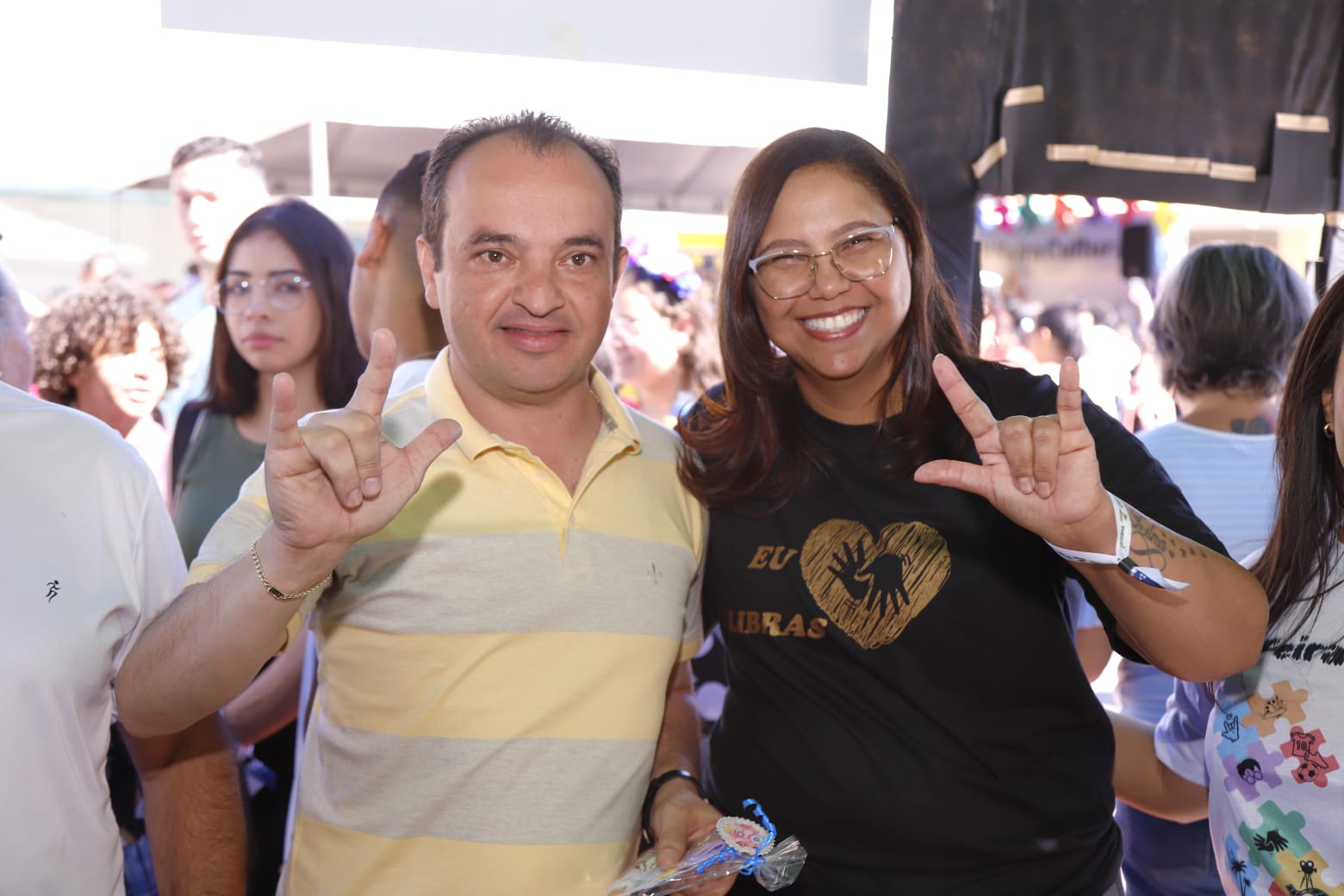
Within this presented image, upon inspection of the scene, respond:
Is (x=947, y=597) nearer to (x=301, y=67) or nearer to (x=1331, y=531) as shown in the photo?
(x=1331, y=531)

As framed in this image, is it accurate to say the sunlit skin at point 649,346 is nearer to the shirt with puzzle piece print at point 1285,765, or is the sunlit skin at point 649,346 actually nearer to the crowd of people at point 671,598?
the crowd of people at point 671,598

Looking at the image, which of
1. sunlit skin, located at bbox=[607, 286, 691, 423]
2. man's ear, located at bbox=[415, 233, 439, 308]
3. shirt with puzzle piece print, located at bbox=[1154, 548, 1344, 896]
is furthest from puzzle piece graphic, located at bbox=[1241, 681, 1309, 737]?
sunlit skin, located at bbox=[607, 286, 691, 423]

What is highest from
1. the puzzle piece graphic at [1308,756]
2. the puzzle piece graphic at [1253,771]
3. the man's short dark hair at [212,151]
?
the man's short dark hair at [212,151]

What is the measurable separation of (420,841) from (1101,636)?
202 centimetres

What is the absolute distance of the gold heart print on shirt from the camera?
187 cm

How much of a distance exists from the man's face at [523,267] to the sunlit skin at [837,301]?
380 millimetres

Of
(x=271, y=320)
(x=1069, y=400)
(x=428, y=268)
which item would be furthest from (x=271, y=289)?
(x=1069, y=400)

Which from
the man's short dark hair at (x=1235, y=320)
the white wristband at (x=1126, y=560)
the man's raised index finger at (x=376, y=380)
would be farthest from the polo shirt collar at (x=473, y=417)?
the man's short dark hair at (x=1235, y=320)

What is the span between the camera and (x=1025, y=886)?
1.79 m

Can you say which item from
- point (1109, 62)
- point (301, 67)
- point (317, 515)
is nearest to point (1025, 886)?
point (317, 515)

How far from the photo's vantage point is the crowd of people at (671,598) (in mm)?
1543

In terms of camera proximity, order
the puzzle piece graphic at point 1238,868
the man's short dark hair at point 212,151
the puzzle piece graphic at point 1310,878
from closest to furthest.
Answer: the puzzle piece graphic at point 1310,878
the puzzle piece graphic at point 1238,868
the man's short dark hair at point 212,151

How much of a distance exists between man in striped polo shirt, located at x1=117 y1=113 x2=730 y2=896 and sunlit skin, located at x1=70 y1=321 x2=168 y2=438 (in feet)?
6.71

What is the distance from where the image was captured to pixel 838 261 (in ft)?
6.57
